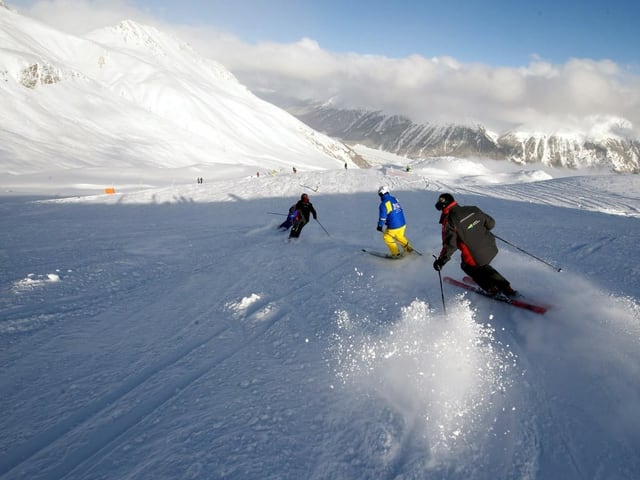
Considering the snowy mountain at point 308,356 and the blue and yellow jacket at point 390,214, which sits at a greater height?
the blue and yellow jacket at point 390,214

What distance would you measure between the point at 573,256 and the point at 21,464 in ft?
33.2

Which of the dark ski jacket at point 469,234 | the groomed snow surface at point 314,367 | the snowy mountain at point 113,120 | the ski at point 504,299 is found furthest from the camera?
the snowy mountain at point 113,120

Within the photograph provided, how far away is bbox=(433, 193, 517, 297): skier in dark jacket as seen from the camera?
18.8ft

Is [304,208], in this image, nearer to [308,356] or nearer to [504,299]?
[504,299]

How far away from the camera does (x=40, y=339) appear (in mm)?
5086

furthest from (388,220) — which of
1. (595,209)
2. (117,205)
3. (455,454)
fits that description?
(117,205)

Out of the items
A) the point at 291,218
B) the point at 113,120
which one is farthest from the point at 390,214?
the point at 113,120

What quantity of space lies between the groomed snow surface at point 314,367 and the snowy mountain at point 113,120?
97.6ft

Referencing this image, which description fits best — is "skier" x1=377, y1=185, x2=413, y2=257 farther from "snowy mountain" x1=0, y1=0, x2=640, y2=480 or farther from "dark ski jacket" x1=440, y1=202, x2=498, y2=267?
"dark ski jacket" x1=440, y1=202, x2=498, y2=267

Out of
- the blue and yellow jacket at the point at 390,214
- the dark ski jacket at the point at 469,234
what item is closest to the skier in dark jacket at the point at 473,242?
the dark ski jacket at the point at 469,234

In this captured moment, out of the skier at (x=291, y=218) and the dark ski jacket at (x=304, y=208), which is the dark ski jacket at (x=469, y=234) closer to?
the dark ski jacket at (x=304, y=208)

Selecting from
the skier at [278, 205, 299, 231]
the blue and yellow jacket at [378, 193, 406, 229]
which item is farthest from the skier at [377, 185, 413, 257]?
the skier at [278, 205, 299, 231]

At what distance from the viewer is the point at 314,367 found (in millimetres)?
4367

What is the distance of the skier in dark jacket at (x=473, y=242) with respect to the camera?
573cm
